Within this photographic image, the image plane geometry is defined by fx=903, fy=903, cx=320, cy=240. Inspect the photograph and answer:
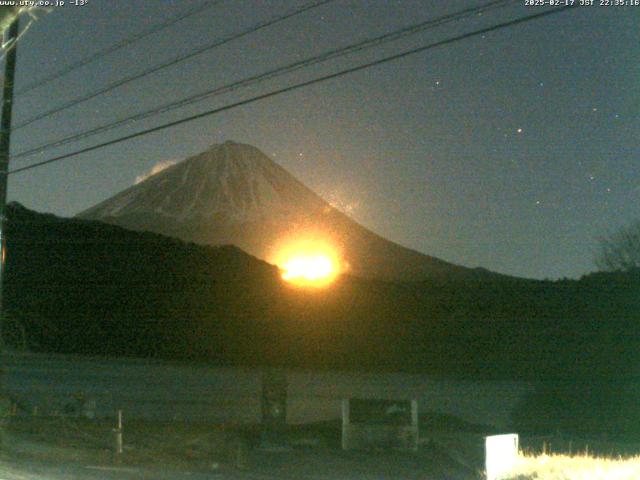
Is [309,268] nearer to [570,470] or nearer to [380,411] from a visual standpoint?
[380,411]

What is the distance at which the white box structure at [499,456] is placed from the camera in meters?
13.5

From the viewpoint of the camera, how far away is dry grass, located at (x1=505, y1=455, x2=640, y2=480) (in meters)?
11.9

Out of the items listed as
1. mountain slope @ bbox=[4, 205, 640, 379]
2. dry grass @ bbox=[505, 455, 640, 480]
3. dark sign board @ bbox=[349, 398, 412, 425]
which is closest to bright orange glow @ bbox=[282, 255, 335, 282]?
mountain slope @ bbox=[4, 205, 640, 379]

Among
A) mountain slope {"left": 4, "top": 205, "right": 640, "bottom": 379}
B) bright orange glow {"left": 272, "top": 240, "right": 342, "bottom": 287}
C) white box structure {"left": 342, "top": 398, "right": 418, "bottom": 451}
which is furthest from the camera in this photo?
bright orange glow {"left": 272, "top": 240, "right": 342, "bottom": 287}

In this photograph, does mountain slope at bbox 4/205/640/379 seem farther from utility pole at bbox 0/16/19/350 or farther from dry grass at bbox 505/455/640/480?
dry grass at bbox 505/455/640/480

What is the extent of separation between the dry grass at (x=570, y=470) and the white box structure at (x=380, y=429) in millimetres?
4691

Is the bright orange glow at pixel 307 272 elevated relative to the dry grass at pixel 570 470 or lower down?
elevated

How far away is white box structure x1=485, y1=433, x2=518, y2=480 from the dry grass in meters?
0.15

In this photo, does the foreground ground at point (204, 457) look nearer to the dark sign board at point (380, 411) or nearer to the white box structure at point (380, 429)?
the white box structure at point (380, 429)

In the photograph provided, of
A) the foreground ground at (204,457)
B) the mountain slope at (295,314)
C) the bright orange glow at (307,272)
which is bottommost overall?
the foreground ground at (204,457)

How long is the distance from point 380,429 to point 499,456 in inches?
211

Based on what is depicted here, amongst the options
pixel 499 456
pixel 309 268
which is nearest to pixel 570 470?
pixel 499 456

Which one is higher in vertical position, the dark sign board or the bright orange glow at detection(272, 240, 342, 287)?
the bright orange glow at detection(272, 240, 342, 287)

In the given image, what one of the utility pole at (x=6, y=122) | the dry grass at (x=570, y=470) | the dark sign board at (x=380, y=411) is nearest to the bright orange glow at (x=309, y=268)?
the dark sign board at (x=380, y=411)
